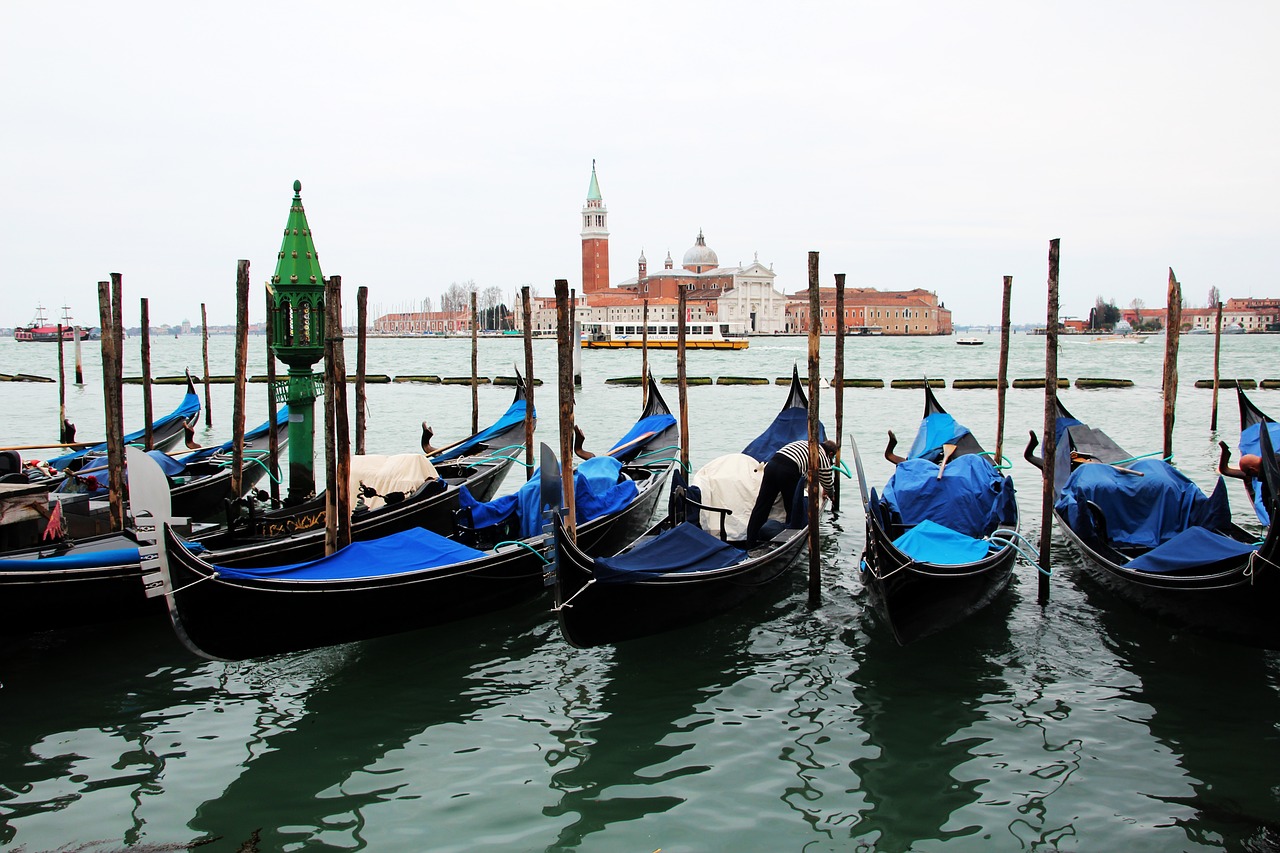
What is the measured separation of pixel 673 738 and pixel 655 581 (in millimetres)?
747

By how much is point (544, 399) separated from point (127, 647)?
1448cm

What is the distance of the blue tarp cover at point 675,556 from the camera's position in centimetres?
389

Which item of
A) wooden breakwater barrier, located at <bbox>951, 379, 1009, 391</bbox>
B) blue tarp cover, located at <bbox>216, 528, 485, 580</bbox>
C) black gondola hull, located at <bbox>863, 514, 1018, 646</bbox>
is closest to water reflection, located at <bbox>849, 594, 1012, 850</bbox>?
black gondola hull, located at <bbox>863, 514, 1018, 646</bbox>

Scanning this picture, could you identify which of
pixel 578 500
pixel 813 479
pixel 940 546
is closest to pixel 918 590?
pixel 940 546

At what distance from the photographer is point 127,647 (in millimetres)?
4074

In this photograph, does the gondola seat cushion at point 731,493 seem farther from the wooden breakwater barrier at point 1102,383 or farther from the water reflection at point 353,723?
the wooden breakwater barrier at point 1102,383

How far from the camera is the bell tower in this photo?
7000 cm

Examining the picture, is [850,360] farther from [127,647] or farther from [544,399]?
[127,647]

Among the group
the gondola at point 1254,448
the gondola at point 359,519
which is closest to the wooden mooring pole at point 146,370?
the gondola at point 359,519

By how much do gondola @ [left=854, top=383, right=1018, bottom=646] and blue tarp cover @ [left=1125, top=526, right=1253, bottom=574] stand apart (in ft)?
2.03

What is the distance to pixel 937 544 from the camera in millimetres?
4324

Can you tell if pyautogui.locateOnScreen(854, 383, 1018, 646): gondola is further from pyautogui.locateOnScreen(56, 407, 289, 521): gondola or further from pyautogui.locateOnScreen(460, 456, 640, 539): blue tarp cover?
pyautogui.locateOnScreen(56, 407, 289, 521): gondola

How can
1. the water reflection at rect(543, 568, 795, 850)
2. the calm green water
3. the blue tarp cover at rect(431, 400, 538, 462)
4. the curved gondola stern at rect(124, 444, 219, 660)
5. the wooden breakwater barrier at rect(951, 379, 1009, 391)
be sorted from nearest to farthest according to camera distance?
the calm green water → the water reflection at rect(543, 568, 795, 850) → the curved gondola stern at rect(124, 444, 219, 660) → the blue tarp cover at rect(431, 400, 538, 462) → the wooden breakwater barrier at rect(951, 379, 1009, 391)

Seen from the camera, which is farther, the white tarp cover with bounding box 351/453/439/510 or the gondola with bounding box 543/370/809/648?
the white tarp cover with bounding box 351/453/439/510
